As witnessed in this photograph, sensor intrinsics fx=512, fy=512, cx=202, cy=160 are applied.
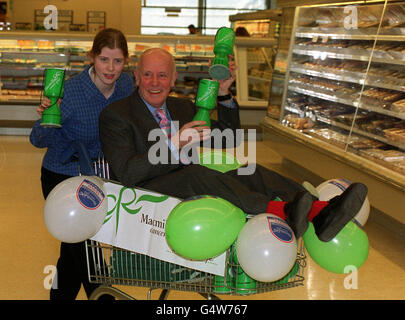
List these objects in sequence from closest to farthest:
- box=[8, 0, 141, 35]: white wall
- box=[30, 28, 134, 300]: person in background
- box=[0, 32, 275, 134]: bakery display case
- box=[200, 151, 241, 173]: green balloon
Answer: box=[200, 151, 241, 173]: green balloon → box=[30, 28, 134, 300]: person in background → box=[0, 32, 275, 134]: bakery display case → box=[8, 0, 141, 35]: white wall

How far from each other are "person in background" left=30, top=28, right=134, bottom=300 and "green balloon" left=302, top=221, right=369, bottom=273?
1173 millimetres

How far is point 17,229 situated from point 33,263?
0.70 m

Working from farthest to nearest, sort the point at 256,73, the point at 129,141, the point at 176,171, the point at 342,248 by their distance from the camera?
the point at 256,73 → the point at 129,141 → the point at 176,171 → the point at 342,248

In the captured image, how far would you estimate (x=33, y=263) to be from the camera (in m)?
3.49

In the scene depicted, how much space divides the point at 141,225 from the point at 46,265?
1.71 meters

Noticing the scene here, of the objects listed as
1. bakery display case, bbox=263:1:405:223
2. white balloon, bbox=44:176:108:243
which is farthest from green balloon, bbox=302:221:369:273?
bakery display case, bbox=263:1:405:223

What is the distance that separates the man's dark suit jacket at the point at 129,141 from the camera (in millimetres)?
2107

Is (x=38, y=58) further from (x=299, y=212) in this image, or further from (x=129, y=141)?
(x=299, y=212)

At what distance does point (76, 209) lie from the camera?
1965 mm

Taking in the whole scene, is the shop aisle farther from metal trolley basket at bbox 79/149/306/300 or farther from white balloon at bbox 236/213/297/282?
white balloon at bbox 236/213/297/282

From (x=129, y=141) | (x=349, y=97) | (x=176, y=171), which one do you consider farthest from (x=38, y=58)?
(x=176, y=171)

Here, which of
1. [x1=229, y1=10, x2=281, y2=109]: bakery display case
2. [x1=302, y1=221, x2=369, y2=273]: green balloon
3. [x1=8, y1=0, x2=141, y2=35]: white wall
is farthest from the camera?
[x1=8, y1=0, x2=141, y2=35]: white wall

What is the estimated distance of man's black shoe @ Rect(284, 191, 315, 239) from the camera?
1782mm
